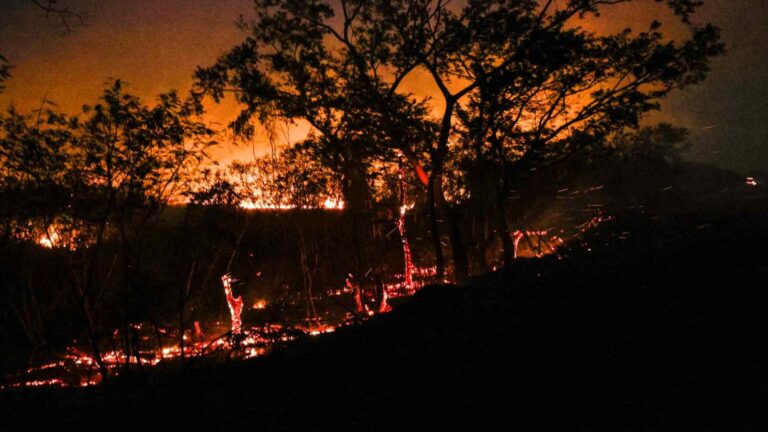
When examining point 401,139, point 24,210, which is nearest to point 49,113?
point 24,210

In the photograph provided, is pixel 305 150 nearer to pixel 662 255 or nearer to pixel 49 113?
pixel 49 113

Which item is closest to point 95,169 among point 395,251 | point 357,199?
point 357,199

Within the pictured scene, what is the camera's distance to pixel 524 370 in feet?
13.0

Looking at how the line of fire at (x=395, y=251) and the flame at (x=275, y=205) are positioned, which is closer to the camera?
the line of fire at (x=395, y=251)

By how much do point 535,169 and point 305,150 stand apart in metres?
9.44

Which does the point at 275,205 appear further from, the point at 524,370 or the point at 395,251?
the point at 524,370

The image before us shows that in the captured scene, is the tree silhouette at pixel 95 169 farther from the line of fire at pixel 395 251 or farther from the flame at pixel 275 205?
the flame at pixel 275 205

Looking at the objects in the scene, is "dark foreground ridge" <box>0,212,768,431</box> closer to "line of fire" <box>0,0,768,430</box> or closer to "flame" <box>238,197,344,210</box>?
"line of fire" <box>0,0,768,430</box>

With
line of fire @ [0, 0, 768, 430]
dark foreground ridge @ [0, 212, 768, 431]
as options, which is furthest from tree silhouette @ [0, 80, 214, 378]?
dark foreground ridge @ [0, 212, 768, 431]

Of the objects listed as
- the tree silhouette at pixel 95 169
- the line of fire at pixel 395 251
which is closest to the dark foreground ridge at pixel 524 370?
the line of fire at pixel 395 251

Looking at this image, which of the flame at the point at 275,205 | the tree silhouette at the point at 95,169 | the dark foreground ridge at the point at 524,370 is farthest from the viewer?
the flame at the point at 275,205

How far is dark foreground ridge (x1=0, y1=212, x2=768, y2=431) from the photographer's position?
3223mm

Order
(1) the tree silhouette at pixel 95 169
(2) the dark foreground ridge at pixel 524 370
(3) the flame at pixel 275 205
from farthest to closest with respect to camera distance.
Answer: (3) the flame at pixel 275 205, (1) the tree silhouette at pixel 95 169, (2) the dark foreground ridge at pixel 524 370

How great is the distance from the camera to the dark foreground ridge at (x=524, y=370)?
10.6 ft
